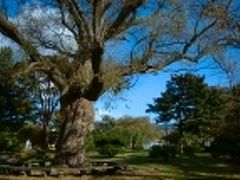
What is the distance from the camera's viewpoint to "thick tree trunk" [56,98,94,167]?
23.7 meters

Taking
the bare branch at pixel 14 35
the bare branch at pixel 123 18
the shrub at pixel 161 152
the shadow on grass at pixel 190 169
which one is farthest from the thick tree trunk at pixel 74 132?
the shrub at pixel 161 152

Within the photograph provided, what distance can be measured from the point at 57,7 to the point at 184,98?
47682 mm

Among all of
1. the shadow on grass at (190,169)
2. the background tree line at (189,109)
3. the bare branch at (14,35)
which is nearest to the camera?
the bare branch at (14,35)

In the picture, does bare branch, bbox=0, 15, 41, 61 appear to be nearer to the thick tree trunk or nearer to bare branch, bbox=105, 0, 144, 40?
the thick tree trunk

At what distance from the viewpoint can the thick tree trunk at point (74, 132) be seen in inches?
932

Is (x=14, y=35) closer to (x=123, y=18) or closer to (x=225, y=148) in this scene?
(x=123, y=18)

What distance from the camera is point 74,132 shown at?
78.3 ft

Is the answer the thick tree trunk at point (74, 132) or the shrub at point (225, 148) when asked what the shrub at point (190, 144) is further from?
the thick tree trunk at point (74, 132)

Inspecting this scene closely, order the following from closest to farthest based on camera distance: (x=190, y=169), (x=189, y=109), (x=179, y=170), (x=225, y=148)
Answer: (x=179, y=170) < (x=190, y=169) < (x=225, y=148) < (x=189, y=109)

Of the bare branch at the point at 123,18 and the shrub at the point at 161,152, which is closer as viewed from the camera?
the bare branch at the point at 123,18

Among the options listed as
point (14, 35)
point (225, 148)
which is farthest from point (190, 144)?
point (14, 35)

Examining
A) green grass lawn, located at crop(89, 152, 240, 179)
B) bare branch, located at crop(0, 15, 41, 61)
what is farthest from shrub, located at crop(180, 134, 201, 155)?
bare branch, located at crop(0, 15, 41, 61)

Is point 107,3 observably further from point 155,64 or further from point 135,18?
point 155,64

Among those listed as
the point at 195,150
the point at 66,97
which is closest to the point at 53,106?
the point at 195,150
